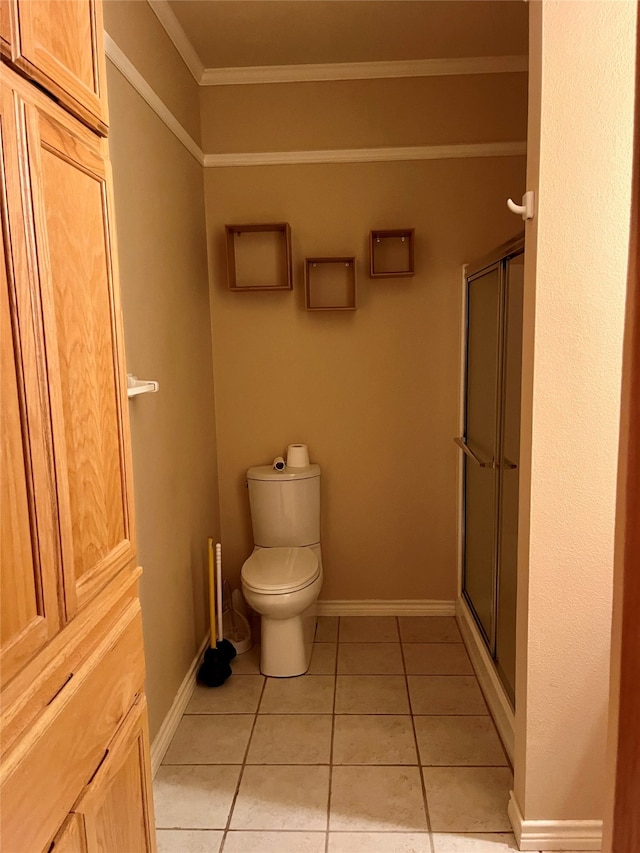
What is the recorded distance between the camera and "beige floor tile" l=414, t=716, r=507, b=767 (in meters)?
2.09

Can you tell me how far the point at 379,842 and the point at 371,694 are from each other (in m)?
0.74

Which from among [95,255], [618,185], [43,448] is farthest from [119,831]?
[618,185]

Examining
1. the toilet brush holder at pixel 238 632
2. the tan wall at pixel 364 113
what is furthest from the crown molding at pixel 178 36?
the toilet brush holder at pixel 238 632

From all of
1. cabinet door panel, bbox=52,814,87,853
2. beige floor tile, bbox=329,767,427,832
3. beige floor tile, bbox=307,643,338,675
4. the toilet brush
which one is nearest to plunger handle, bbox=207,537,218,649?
the toilet brush

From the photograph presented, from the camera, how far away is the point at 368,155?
2871mm

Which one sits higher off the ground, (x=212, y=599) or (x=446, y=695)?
(x=212, y=599)

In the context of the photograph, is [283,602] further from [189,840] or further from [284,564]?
[189,840]

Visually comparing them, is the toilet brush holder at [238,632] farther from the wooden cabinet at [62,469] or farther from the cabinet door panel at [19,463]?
the cabinet door panel at [19,463]

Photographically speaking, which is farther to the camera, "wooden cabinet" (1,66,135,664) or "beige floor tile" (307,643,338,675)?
"beige floor tile" (307,643,338,675)

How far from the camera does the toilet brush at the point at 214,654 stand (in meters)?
2.55

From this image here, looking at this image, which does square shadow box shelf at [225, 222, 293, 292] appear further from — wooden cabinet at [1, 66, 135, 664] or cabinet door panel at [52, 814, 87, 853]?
cabinet door panel at [52, 814, 87, 853]

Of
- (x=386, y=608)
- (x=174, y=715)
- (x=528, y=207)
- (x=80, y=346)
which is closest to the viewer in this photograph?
(x=80, y=346)

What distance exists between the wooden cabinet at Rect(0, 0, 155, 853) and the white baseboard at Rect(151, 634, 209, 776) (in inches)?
32.4

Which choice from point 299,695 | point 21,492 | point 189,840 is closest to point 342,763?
point 299,695
